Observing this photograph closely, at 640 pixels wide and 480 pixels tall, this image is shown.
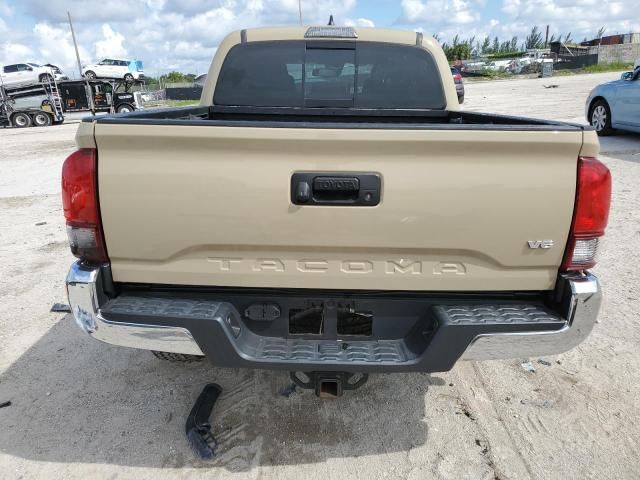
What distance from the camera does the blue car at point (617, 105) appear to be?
9750mm

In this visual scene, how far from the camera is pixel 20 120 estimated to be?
2355 cm

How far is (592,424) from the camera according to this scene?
8.70 ft

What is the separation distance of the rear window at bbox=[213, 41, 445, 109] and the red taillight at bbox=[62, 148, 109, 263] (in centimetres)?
214

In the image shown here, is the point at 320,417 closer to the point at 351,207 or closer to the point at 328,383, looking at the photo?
the point at 328,383

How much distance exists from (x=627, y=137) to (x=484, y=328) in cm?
1181

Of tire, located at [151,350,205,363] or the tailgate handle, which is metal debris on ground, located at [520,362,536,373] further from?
tire, located at [151,350,205,363]

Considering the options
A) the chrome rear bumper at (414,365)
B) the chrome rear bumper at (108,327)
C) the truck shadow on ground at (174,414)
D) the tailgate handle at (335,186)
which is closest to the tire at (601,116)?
the truck shadow on ground at (174,414)

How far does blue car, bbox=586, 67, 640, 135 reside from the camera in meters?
9.75

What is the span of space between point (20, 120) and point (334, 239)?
26920mm

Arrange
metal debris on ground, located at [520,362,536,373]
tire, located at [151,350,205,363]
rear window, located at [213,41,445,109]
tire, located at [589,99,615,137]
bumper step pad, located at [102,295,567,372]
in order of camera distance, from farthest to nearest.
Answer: tire, located at [589,99,615,137] → rear window, located at [213,41,445,109] → metal debris on ground, located at [520,362,536,373] → tire, located at [151,350,205,363] → bumper step pad, located at [102,295,567,372]

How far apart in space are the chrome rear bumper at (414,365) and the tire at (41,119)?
25.9 metres

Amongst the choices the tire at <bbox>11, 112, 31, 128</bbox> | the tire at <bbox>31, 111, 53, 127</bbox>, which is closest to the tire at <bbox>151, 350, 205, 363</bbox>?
the tire at <bbox>31, 111, 53, 127</bbox>

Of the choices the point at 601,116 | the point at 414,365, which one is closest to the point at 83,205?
the point at 414,365

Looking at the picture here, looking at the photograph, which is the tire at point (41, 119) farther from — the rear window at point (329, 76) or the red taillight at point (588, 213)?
the red taillight at point (588, 213)
